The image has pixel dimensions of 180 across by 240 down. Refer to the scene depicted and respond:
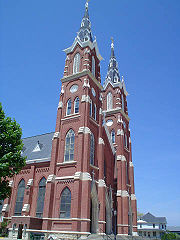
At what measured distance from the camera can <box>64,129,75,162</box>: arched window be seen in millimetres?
25594

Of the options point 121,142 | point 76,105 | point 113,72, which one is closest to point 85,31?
point 113,72

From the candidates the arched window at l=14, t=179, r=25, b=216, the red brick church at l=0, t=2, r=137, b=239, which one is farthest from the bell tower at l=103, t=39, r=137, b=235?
the arched window at l=14, t=179, r=25, b=216

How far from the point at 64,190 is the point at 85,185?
2.64 meters

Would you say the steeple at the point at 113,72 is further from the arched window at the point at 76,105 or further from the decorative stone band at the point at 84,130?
the decorative stone band at the point at 84,130

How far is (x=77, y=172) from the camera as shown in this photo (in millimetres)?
23453

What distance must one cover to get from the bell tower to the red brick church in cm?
14

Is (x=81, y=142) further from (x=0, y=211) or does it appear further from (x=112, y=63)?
(x=112, y=63)

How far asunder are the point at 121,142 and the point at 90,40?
1663cm

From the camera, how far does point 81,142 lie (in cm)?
2492

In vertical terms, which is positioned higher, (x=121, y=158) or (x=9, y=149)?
(x=121, y=158)

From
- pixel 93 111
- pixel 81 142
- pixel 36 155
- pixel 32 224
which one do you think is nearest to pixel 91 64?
pixel 93 111

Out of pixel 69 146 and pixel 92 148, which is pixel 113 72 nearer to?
pixel 92 148

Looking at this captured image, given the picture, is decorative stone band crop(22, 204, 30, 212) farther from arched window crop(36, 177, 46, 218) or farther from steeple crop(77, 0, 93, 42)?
steeple crop(77, 0, 93, 42)

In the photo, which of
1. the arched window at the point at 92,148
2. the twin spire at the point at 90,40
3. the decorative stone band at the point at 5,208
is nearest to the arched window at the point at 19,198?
the decorative stone band at the point at 5,208
